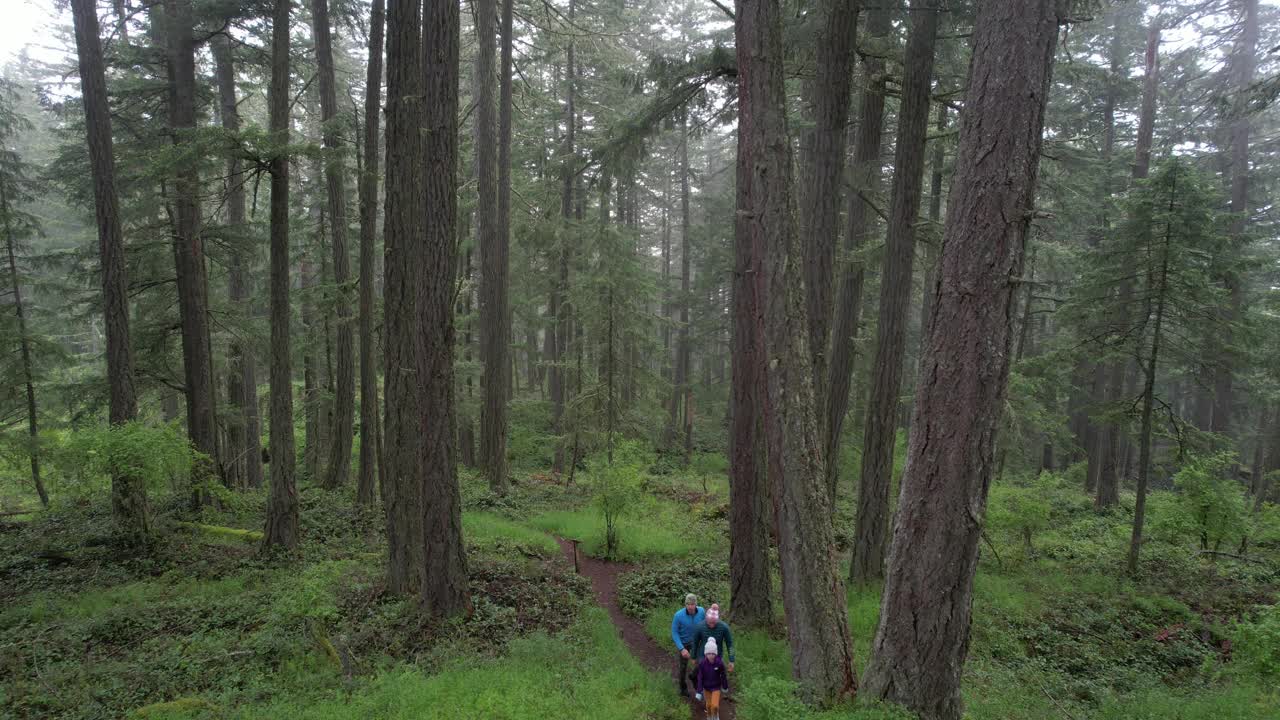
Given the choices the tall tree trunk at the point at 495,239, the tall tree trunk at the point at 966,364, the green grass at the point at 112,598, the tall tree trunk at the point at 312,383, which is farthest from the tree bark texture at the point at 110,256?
the tall tree trunk at the point at 966,364

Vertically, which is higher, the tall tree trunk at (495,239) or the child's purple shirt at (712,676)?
the tall tree trunk at (495,239)

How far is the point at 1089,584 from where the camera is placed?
444 inches

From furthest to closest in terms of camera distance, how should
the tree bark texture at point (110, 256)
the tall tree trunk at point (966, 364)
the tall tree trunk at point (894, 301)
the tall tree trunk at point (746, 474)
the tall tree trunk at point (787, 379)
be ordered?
the tree bark texture at point (110, 256)
the tall tree trunk at point (894, 301)
the tall tree trunk at point (746, 474)
the tall tree trunk at point (787, 379)
the tall tree trunk at point (966, 364)

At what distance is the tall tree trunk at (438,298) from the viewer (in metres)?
7.12

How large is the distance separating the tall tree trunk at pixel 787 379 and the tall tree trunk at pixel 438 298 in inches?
156

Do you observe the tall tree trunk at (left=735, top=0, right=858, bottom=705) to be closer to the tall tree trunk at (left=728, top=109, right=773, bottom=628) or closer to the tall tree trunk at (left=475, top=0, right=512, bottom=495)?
the tall tree trunk at (left=728, top=109, right=773, bottom=628)

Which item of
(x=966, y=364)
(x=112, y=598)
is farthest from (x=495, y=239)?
(x=966, y=364)

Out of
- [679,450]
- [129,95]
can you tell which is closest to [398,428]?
[129,95]

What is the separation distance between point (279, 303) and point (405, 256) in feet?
11.0

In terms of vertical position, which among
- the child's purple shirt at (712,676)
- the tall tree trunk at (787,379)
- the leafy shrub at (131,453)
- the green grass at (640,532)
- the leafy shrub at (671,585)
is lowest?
the green grass at (640,532)

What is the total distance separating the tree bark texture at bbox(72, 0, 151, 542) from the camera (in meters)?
9.41

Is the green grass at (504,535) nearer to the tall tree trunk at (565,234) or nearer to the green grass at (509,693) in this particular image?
the green grass at (509,693)

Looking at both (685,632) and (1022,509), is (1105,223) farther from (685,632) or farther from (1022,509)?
(685,632)

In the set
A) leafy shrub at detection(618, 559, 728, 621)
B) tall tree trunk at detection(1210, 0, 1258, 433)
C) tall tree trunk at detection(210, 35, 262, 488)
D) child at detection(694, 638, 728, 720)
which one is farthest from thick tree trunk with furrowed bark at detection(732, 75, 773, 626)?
tall tree trunk at detection(1210, 0, 1258, 433)
